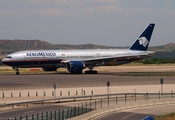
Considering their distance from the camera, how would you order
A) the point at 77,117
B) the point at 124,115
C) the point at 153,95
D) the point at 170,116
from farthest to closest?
1. the point at 153,95
2. the point at 124,115
3. the point at 170,116
4. the point at 77,117

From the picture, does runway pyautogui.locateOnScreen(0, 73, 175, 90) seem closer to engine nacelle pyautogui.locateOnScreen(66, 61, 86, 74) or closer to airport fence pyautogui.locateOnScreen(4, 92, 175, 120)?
engine nacelle pyautogui.locateOnScreen(66, 61, 86, 74)

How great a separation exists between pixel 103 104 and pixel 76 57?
151 ft

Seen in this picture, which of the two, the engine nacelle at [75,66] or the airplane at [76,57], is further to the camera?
the engine nacelle at [75,66]

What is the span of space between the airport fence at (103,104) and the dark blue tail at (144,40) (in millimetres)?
42524

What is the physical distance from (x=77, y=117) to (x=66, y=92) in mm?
22551

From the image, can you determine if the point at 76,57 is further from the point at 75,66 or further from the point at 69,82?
the point at 69,82

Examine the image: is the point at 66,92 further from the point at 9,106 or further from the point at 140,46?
the point at 140,46

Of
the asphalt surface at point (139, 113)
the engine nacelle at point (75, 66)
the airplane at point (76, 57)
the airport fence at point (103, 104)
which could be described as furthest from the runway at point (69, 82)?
the asphalt surface at point (139, 113)

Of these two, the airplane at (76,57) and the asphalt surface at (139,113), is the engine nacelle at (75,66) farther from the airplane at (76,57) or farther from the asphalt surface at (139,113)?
the asphalt surface at (139,113)

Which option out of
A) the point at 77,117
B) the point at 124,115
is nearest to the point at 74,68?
the point at 124,115

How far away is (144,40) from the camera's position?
300ft

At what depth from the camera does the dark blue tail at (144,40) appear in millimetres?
91000

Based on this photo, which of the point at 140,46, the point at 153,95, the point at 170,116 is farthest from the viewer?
the point at 140,46

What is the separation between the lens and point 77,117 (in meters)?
30.1
